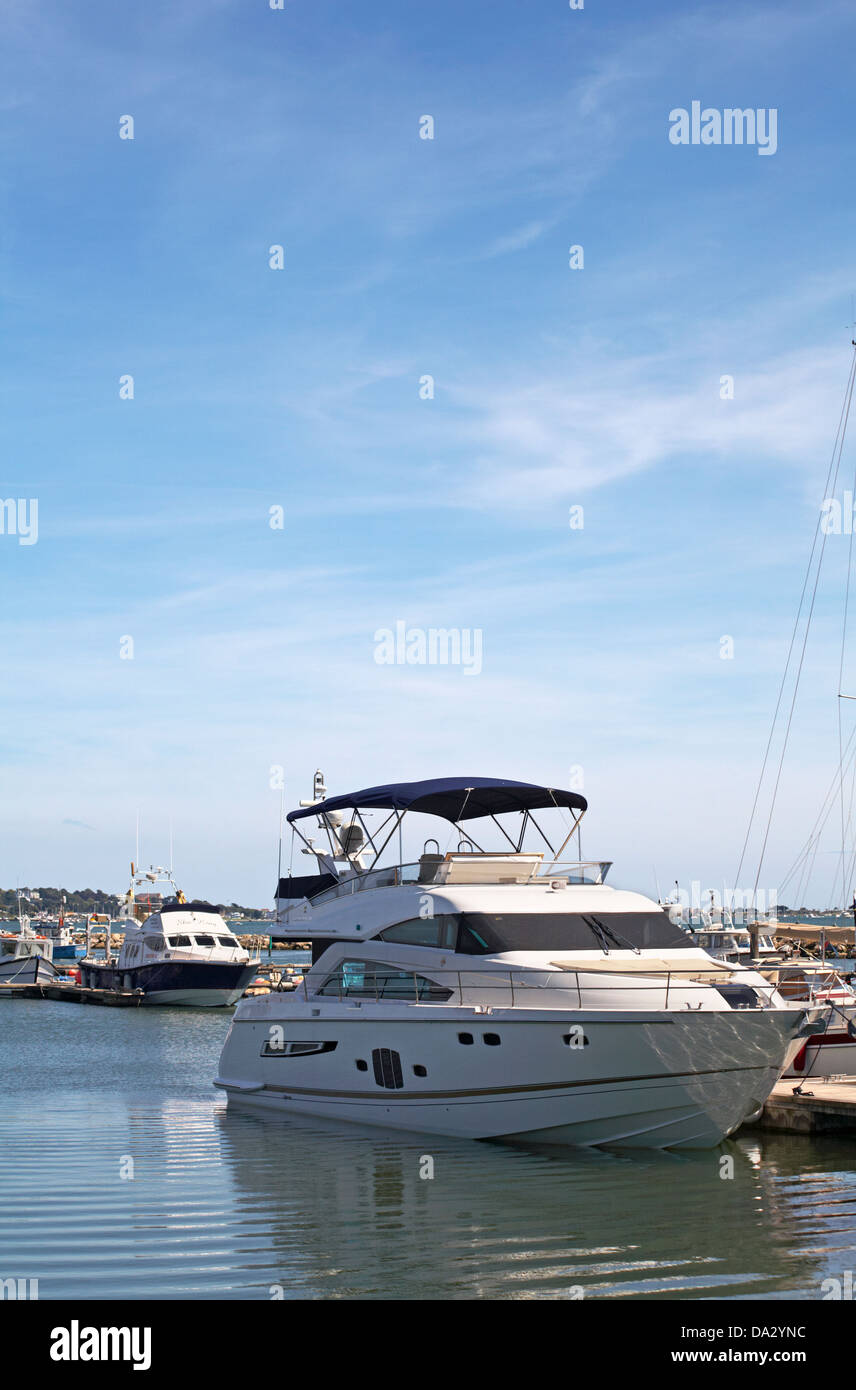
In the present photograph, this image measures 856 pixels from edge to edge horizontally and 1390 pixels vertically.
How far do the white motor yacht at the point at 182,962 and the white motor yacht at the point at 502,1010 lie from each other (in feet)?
109

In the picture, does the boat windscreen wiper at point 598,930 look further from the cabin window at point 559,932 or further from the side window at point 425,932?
the side window at point 425,932

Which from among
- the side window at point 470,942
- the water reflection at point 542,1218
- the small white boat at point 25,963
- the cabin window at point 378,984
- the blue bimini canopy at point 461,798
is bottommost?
the small white boat at point 25,963

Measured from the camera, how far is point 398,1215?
42.9 ft

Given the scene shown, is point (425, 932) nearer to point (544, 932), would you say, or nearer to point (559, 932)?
point (544, 932)

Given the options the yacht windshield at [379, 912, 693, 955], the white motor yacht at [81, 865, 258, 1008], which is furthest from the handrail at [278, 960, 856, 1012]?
the white motor yacht at [81, 865, 258, 1008]

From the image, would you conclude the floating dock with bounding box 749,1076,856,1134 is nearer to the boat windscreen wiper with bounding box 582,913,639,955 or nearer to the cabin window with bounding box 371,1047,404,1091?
the boat windscreen wiper with bounding box 582,913,639,955

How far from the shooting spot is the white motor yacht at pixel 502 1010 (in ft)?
51.0

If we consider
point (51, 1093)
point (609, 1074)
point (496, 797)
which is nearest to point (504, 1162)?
point (609, 1074)

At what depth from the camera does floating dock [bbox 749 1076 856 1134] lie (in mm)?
17047

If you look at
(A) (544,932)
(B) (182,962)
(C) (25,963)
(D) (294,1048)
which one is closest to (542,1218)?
(A) (544,932)

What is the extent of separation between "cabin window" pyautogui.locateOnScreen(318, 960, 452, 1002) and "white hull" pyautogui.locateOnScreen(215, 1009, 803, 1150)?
593 millimetres

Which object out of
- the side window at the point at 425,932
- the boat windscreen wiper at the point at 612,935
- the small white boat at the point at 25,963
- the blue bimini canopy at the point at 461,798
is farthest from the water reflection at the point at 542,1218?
the small white boat at the point at 25,963

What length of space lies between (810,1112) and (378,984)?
654 cm
